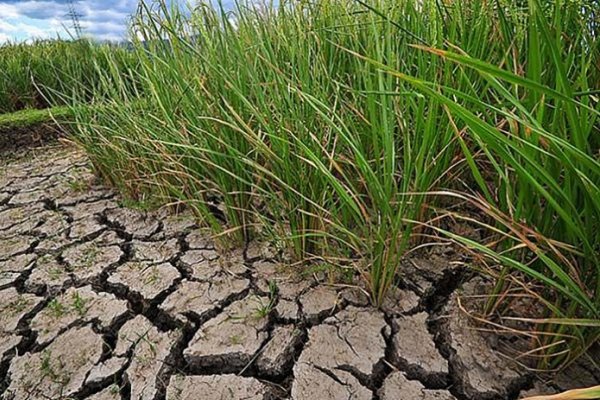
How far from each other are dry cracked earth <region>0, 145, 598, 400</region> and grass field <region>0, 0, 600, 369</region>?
8 centimetres

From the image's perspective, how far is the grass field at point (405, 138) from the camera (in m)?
0.75

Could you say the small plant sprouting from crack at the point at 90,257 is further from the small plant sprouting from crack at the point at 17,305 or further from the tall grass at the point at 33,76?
the tall grass at the point at 33,76

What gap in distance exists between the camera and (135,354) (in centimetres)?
110

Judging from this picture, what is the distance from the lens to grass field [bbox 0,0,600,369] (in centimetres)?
75

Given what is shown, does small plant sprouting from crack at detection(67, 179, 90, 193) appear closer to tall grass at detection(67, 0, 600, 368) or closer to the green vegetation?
tall grass at detection(67, 0, 600, 368)

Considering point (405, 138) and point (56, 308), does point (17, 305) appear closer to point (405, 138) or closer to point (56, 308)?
point (56, 308)

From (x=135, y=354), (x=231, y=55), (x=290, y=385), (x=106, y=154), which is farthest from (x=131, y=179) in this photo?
(x=290, y=385)

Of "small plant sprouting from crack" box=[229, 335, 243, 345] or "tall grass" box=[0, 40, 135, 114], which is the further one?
"tall grass" box=[0, 40, 135, 114]

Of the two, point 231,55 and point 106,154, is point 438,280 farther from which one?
point 106,154

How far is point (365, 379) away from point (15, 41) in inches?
208

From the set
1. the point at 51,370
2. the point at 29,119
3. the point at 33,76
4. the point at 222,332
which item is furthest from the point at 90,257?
the point at 33,76

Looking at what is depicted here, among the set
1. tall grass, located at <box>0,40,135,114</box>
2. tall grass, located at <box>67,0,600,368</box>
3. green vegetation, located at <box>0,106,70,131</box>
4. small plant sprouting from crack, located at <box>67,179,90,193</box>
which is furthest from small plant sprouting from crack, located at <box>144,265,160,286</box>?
tall grass, located at <box>0,40,135,114</box>

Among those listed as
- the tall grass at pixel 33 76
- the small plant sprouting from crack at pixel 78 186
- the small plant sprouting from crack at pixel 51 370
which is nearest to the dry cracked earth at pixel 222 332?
the small plant sprouting from crack at pixel 51 370

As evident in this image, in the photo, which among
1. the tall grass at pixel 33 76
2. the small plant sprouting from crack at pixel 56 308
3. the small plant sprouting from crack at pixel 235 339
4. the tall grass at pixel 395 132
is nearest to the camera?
the tall grass at pixel 395 132
